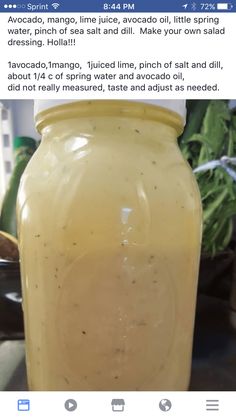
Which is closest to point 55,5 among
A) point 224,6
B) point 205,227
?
point 224,6

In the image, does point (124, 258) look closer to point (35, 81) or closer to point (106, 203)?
point (106, 203)

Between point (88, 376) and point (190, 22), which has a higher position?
point (190, 22)

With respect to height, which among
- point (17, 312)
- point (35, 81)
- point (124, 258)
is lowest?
point (17, 312)

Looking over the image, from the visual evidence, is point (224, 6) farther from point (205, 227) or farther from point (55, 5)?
point (205, 227)

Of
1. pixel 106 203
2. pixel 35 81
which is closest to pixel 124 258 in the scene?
pixel 106 203

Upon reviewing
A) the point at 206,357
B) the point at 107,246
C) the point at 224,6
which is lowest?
the point at 206,357
